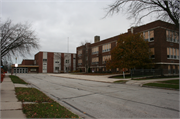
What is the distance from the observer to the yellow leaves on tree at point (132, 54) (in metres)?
26.0

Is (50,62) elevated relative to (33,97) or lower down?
elevated

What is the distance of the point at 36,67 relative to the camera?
65438mm

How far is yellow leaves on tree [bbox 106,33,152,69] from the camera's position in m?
26.0

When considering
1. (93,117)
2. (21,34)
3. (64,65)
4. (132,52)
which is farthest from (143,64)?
(64,65)

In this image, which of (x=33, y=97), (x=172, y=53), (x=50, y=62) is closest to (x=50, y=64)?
(x=50, y=62)

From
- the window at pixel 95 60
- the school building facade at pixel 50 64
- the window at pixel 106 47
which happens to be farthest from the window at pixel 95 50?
the school building facade at pixel 50 64

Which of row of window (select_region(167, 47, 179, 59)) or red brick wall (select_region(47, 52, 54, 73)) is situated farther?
red brick wall (select_region(47, 52, 54, 73))

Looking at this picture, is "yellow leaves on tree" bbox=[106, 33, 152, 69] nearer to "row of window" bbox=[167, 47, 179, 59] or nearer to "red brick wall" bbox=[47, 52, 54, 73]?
"row of window" bbox=[167, 47, 179, 59]

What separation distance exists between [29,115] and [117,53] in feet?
79.8

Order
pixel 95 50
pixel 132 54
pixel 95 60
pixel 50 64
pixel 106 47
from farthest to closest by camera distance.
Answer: pixel 50 64, pixel 95 50, pixel 95 60, pixel 106 47, pixel 132 54

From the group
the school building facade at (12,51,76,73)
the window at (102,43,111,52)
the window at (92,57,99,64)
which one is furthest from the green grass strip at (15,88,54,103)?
the school building facade at (12,51,76,73)

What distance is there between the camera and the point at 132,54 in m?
26.0

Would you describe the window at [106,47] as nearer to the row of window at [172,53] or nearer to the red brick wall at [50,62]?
the row of window at [172,53]

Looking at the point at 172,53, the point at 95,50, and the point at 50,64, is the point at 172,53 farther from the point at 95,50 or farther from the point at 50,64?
the point at 50,64
